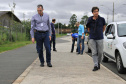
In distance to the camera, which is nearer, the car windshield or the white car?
the white car

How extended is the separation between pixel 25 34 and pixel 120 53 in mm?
25348

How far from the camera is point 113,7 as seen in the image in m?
41.6

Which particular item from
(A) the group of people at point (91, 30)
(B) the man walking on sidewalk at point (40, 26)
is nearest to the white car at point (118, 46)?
(A) the group of people at point (91, 30)

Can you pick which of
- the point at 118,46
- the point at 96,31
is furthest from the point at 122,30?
the point at 96,31

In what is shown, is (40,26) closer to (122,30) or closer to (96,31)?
(96,31)

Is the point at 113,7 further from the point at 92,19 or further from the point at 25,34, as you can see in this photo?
the point at 92,19

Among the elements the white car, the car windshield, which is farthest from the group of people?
the car windshield

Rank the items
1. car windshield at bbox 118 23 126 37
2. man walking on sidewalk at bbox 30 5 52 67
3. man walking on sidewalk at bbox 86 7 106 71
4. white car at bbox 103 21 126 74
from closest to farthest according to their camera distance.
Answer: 1. white car at bbox 103 21 126 74
2. man walking on sidewalk at bbox 86 7 106 71
3. car windshield at bbox 118 23 126 37
4. man walking on sidewalk at bbox 30 5 52 67

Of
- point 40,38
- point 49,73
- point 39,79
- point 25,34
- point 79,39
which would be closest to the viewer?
point 39,79

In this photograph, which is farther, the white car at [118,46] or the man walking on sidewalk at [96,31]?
the man walking on sidewalk at [96,31]

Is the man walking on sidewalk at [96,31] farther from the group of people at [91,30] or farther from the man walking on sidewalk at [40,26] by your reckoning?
the man walking on sidewalk at [40,26]

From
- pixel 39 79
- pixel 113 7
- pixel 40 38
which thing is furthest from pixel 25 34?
pixel 39 79

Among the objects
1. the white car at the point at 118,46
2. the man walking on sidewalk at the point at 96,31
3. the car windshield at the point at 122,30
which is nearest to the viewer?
the white car at the point at 118,46

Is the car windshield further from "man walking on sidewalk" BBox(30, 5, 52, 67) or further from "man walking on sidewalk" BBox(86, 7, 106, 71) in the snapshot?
"man walking on sidewalk" BBox(30, 5, 52, 67)
